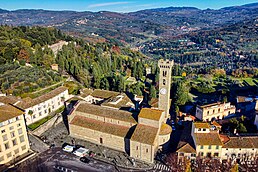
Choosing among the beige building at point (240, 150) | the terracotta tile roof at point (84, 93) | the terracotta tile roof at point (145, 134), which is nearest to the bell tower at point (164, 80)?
the terracotta tile roof at point (145, 134)

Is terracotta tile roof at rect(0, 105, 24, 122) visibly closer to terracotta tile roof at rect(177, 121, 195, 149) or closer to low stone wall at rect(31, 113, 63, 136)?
low stone wall at rect(31, 113, 63, 136)

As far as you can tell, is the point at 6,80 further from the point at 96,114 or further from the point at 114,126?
the point at 114,126

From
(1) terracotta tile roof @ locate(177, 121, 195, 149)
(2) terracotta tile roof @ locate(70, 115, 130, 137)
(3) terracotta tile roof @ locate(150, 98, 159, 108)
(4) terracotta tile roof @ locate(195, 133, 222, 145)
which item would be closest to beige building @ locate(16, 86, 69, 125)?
(2) terracotta tile roof @ locate(70, 115, 130, 137)

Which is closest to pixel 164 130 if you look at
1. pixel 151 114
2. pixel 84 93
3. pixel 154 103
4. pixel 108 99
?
pixel 151 114

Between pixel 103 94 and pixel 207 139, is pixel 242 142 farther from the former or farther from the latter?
pixel 103 94

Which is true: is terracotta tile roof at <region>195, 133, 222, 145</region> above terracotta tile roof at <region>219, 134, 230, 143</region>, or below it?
above

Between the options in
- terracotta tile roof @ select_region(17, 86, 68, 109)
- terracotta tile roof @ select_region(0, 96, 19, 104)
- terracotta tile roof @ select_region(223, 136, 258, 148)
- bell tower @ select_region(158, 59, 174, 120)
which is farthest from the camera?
terracotta tile roof @ select_region(17, 86, 68, 109)

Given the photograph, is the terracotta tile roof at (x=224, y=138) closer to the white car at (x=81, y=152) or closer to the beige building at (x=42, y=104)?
the white car at (x=81, y=152)
